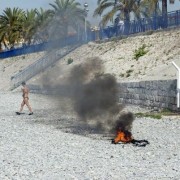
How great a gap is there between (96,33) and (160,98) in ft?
71.6

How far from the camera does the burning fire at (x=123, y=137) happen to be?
48.0 ft

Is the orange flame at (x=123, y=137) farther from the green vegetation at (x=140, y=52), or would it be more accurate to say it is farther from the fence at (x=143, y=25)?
the fence at (x=143, y=25)

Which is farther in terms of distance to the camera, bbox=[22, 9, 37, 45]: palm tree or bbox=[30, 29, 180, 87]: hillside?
bbox=[22, 9, 37, 45]: palm tree

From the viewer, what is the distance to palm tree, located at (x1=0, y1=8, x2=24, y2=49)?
226ft

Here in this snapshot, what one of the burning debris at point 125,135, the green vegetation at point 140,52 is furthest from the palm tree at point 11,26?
the burning debris at point 125,135

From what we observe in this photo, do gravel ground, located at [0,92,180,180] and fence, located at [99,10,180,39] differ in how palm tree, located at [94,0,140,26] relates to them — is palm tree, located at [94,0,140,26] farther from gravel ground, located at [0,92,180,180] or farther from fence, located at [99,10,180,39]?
gravel ground, located at [0,92,180,180]

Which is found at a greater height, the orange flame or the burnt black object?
the orange flame

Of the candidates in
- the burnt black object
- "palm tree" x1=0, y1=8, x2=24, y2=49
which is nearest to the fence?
the burnt black object

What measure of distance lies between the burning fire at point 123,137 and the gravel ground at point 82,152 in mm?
324

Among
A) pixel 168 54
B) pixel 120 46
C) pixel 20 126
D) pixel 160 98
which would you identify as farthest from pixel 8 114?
pixel 120 46

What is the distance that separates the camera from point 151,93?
2269 cm

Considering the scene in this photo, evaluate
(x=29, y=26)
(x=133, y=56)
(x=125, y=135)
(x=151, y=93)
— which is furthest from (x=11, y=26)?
(x=125, y=135)

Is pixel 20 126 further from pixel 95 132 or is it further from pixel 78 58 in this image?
pixel 78 58

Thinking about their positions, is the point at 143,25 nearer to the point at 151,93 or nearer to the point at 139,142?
the point at 151,93
